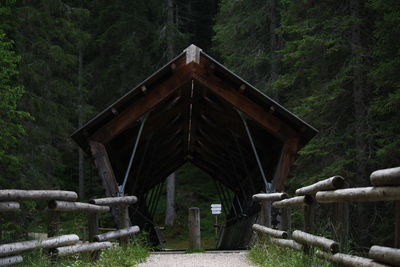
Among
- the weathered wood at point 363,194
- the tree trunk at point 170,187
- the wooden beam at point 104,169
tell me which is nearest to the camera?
the weathered wood at point 363,194

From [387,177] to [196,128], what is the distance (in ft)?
43.4

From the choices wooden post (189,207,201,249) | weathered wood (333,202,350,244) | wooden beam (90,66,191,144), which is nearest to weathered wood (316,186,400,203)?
weathered wood (333,202,350,244)

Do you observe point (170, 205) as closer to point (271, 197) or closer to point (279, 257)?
point (271, 197)

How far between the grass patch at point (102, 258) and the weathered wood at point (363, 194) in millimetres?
2942

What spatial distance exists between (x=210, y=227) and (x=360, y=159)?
14.1 metres

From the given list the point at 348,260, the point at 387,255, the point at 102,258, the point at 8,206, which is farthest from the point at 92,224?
the point at 387,255

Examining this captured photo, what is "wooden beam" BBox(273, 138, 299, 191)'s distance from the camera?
1176 cm

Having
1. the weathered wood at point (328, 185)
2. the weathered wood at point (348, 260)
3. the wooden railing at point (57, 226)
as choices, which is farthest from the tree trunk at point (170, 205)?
the weathered wood at point (348, 260)

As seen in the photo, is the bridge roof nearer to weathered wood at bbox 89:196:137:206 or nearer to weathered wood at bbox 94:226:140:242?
weathered wood at bbox 89:196:137:206

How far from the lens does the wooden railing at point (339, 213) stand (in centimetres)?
422

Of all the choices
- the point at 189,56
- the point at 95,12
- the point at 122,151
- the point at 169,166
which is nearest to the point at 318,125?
the point at 169,166

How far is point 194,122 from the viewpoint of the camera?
645 inches

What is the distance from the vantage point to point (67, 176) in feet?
114

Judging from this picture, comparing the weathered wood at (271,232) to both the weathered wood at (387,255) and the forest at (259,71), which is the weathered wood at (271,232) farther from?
the weathered wood at (387,255)
